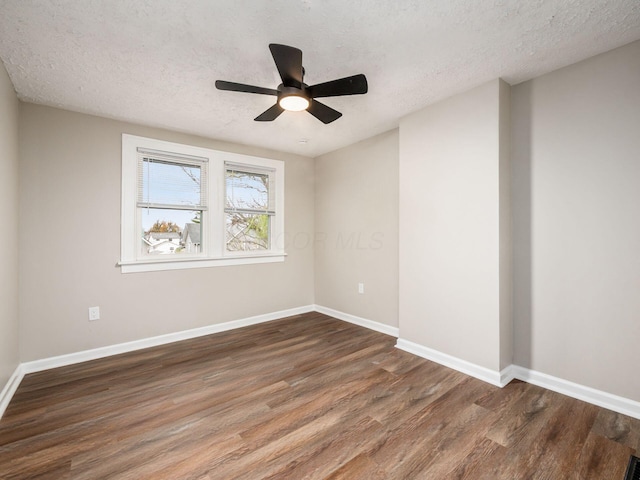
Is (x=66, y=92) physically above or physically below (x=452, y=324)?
above

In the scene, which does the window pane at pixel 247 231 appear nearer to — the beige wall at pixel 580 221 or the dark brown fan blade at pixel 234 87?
the dark brown fan blade at pixel 234 87

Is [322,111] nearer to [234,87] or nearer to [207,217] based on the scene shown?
[234,87]

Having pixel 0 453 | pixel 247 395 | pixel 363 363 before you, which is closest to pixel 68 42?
pixel 0 453

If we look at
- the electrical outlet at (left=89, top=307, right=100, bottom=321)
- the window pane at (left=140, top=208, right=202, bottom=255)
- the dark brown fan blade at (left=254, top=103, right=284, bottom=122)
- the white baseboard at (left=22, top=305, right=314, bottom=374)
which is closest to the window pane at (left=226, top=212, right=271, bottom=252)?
the window pane at (left=140, top=208, right=202, bottom=255)

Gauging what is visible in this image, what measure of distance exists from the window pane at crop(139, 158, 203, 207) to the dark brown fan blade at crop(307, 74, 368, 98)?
7.28 feet

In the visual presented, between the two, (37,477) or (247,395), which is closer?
(37,477)

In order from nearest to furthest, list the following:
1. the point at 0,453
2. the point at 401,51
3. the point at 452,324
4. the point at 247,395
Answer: the point at 0,453
the point at 401,51
the point at 247,395
the point at 452,324

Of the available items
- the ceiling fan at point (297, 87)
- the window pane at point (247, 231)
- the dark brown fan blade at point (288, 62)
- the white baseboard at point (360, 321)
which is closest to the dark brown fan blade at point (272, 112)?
the ceiling fan at point (297, 87)

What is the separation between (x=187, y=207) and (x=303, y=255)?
1827mm

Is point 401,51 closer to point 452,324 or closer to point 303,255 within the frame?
point 452,324

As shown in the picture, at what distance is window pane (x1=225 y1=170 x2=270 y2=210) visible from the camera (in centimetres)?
400

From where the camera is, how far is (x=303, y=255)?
184 inches

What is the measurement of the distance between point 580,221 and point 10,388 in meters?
4.48

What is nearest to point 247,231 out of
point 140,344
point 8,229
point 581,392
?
point 140,344
